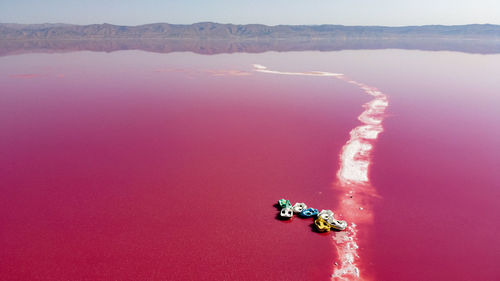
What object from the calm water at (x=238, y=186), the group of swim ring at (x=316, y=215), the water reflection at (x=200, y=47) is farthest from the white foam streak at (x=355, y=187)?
the water reflection at (x=200, y=47)

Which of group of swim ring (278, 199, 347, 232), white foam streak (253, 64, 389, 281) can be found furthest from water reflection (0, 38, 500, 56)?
group of swim ring (278, 199, 347, 232)

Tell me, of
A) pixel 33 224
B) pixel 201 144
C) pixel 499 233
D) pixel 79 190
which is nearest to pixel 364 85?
pixel 201 144

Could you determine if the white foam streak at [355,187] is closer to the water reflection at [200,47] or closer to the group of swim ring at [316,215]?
the group of swim ring at [316,215]

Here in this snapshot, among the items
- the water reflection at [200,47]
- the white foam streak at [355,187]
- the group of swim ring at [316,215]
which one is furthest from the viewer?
the water reflection at [200,47]

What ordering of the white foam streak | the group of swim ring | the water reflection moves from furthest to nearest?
the water reflection, the group of swim ring, the white foam streak

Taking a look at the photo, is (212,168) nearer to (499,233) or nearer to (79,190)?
(79,190)

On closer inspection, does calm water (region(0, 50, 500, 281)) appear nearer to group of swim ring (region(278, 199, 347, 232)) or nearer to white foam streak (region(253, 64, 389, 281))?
white foam streak (region(253, 64, 389, 281))
